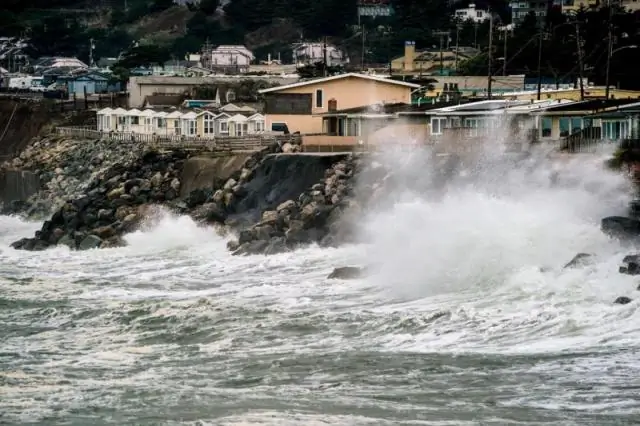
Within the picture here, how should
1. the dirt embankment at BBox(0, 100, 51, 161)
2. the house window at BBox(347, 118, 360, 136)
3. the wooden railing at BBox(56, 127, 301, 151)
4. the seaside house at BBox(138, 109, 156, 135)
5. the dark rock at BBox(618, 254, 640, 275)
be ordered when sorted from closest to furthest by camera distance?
the dark rock at BBox(618, 254, 640, 275) < the wooden railing at BBox(56, 127, 301, 151) < the house window at BBox(347, 118, 360, 136) < the seaside house at BBox(138, 109, 156, 135) < the dirt embankment at BBox(0, 100, 51, 161)

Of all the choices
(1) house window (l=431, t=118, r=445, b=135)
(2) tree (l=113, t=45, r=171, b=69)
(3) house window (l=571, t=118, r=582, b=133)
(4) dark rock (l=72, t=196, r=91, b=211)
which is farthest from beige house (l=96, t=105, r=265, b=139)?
(2) tree (l=113, t=45, r=171, b=69)

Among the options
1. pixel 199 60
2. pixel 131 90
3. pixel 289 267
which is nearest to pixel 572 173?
A: pixel 289 267

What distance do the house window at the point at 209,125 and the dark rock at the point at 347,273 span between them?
91.4ft

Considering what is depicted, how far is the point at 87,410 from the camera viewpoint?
21.3m

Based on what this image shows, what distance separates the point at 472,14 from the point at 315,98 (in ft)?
241

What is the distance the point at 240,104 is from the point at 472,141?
25.1m

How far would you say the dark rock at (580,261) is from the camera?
94.5 feet

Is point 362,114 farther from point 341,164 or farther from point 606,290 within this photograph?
point 606,290

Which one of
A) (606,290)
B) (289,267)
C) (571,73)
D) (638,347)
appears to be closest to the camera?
(638,347)

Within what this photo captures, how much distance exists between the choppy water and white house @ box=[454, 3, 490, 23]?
86.5 meters

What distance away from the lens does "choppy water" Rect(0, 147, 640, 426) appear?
2111 centimetres

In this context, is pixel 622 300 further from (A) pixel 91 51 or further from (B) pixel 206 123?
(A) pixel 91 51

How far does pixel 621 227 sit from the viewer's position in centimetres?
3022

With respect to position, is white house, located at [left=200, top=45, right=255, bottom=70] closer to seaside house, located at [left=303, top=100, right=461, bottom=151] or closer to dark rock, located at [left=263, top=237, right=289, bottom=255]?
seaside house, located at [left=303, top=100, right=461, bottom=151]
